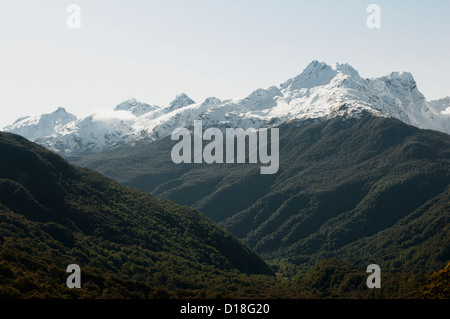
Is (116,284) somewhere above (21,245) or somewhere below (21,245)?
below

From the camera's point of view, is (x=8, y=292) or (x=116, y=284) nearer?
(x=8, y=292)
